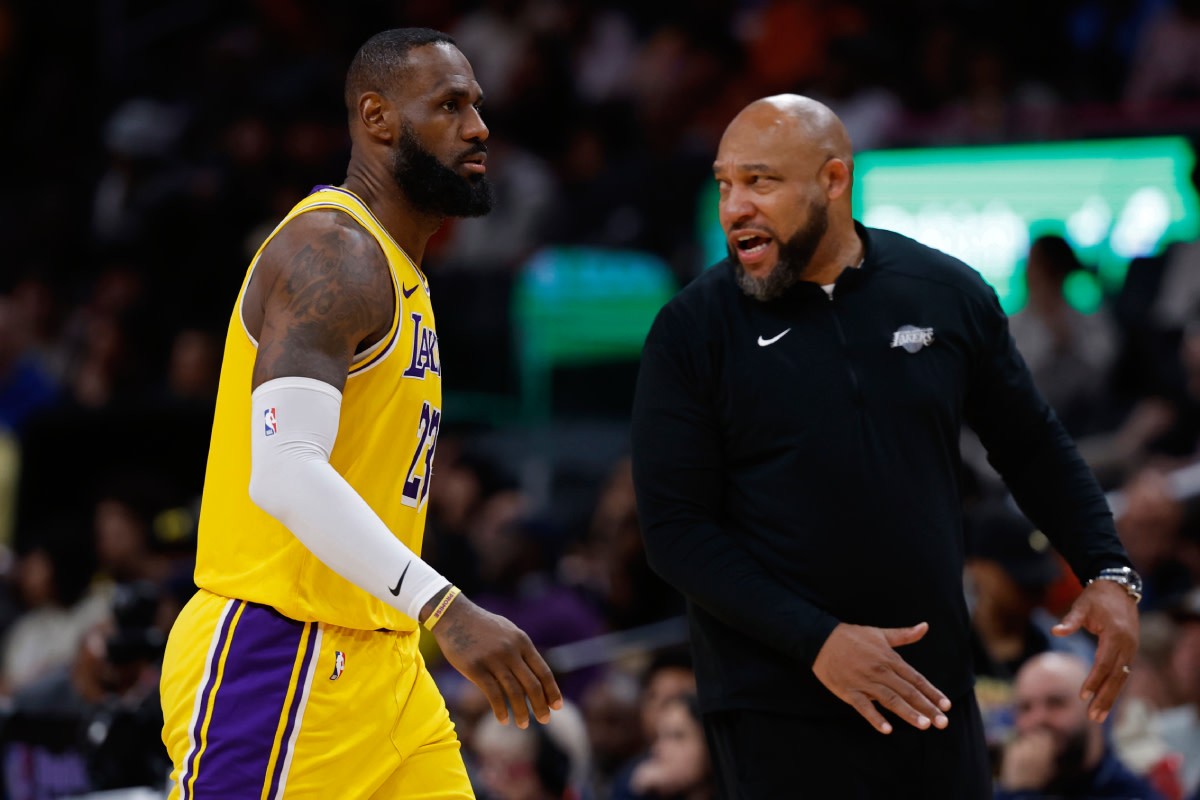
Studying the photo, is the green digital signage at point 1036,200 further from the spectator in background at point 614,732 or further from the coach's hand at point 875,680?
the coach's hand at point 875,680

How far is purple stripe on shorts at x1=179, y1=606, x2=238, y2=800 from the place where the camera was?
381cm

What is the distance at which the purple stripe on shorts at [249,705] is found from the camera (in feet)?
12.4

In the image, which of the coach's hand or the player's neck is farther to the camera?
the player's neck

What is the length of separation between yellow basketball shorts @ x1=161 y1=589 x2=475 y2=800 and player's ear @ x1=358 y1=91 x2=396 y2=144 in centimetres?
117

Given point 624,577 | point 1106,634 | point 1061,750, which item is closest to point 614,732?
point 624,577

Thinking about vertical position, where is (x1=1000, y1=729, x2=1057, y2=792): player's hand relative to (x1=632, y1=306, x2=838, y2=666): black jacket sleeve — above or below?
below

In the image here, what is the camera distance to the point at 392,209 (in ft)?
13.9

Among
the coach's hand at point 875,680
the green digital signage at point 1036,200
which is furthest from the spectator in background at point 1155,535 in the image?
the coach's hand at point 875,680

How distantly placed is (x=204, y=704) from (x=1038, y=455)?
2.17 meters

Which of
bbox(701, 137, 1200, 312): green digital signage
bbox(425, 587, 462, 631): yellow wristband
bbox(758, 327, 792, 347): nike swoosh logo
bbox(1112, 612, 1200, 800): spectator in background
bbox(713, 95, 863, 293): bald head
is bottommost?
bbox(1112, 612, 1200, 800): spectator in background

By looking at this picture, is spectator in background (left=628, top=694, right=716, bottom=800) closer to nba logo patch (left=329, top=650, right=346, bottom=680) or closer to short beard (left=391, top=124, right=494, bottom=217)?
nba logo patch (left=329, top=650, right=346, bottom=680)

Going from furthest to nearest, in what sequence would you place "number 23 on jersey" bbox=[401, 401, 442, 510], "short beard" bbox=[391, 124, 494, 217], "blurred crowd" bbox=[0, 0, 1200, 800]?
"blurred crowd" bbox=[0, 0, 1200, 800] → "short beard" bbox=[391, 124, 494, 217] → "number 23 on jersey" bbox=[401, 401, 442, 510]

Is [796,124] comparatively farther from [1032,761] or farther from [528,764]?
[528,764]

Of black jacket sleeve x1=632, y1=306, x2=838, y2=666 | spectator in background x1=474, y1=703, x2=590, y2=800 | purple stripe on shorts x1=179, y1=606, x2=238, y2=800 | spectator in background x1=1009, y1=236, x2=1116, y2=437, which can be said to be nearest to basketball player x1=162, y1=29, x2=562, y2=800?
purple stripe on shorts x1=179, y1=606, x2=238, y2=800
